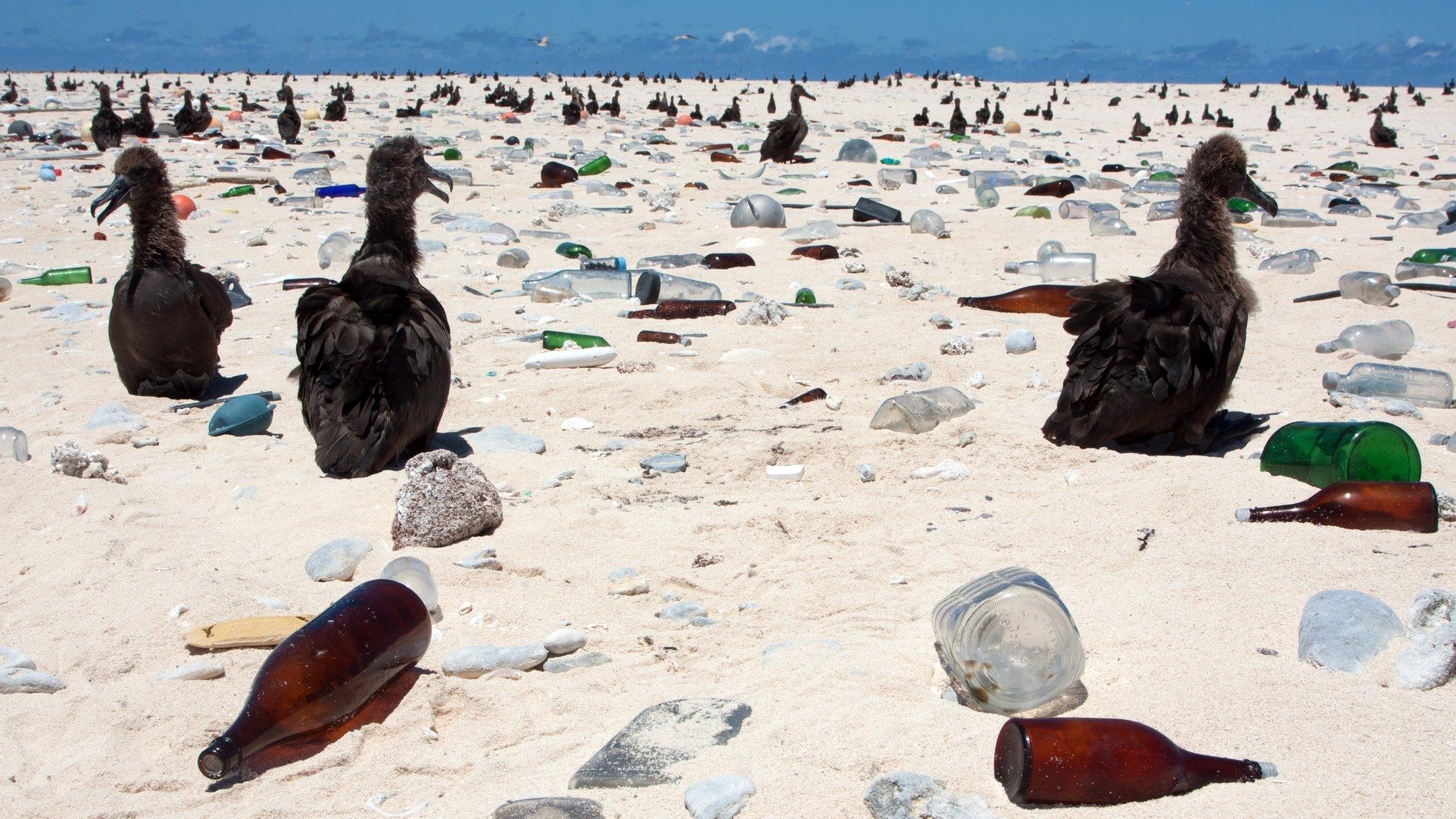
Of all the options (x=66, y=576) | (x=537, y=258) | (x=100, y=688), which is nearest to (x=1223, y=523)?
(x=100, y=688)

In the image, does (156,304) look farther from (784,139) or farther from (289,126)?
(289,126)

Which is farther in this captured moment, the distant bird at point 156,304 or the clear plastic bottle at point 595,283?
the clear plastic bottle at point 595,283

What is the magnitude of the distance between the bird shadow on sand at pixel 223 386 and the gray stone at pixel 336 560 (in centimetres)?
267

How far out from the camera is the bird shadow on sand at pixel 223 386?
219 inches

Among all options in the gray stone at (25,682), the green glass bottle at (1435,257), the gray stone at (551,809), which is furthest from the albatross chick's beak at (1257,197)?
the gray stone at (25,682)

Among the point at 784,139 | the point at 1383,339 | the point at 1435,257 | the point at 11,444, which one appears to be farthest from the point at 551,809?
the point at 784,139

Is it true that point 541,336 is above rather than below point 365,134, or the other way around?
below

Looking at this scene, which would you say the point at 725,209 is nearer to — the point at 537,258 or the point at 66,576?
the point at 537,258

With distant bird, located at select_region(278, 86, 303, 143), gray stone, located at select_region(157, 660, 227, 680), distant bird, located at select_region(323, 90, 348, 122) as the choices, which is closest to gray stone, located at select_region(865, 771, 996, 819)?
gray stone, located at select_region(157, 660, 227, 680)

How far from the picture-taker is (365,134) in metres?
17.4

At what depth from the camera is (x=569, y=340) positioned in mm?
5926

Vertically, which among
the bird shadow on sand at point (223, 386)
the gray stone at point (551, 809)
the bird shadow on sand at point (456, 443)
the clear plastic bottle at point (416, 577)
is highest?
the clear plastic bottle at point (416, 577)

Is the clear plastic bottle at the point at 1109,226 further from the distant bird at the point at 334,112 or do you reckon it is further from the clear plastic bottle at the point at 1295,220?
the distant bird at the point at 334,112

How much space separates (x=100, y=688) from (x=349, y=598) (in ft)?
2.13
